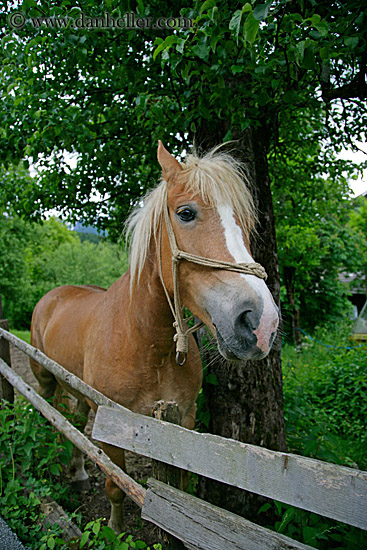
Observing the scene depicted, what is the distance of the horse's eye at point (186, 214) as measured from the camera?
1.91 m

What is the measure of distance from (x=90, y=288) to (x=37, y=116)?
218 cm

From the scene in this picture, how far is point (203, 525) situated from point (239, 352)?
0.73 metres

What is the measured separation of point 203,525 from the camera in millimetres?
1566

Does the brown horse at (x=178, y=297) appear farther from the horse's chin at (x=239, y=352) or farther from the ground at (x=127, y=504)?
the ground at (x=127, y=504)

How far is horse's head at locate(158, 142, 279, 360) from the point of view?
1.56m

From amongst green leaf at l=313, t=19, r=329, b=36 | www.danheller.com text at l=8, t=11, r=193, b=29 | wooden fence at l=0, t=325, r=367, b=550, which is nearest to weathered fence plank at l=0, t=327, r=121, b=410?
wooden fence at l=0, t=325, r=367, b=550

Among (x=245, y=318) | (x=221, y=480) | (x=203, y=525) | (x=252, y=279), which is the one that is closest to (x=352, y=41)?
(x=252, y=279)

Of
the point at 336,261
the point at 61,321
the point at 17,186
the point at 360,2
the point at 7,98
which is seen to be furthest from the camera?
the point at 336,261

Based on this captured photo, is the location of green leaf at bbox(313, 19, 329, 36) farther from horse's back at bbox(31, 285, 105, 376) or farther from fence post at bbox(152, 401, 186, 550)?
horse's back at bbox(31, 285, 105, 376)

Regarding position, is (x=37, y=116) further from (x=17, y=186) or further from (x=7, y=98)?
(x=17, y=186)

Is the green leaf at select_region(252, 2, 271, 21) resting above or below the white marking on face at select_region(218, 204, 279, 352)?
above

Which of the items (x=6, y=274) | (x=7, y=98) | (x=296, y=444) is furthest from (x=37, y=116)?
(x=6, y=274)

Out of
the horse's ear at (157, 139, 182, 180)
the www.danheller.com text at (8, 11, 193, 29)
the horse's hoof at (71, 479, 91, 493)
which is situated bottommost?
the horse's hoof at (71, 479, 91, 493)

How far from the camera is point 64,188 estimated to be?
4.43 metres
